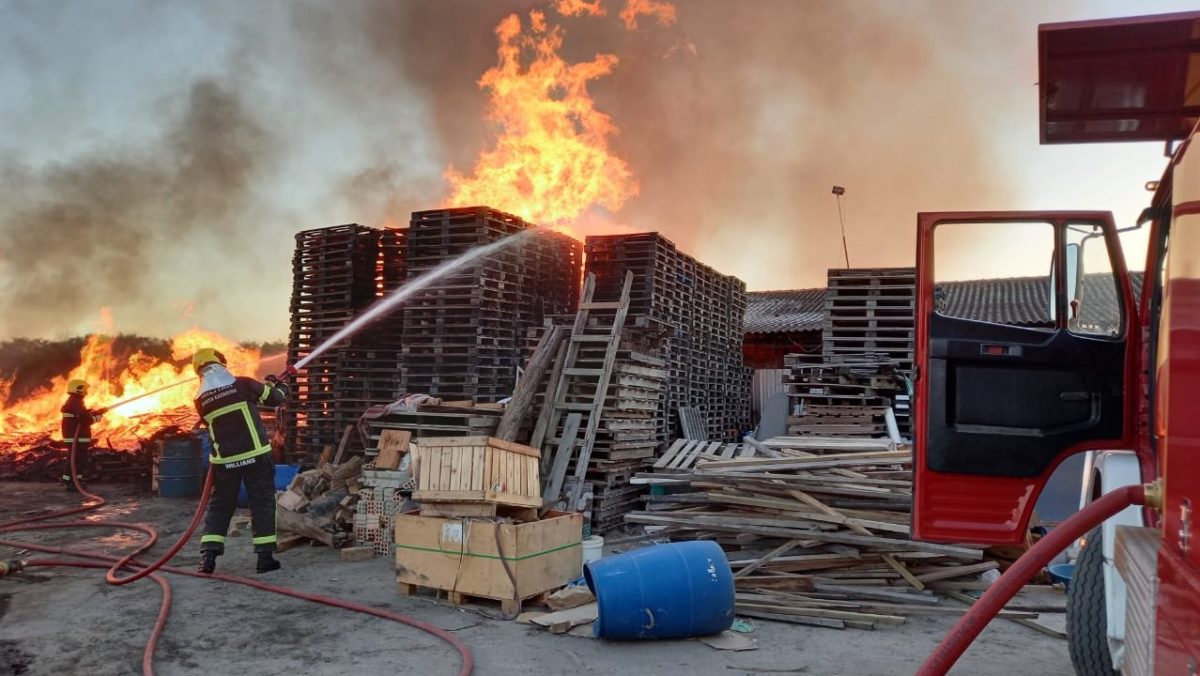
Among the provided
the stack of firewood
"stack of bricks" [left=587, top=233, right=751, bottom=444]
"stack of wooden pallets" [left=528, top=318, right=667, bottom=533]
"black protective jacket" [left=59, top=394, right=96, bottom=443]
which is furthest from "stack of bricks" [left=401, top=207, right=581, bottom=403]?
"black protective jacket" [left=59, top=394, right=96, bottom=443]

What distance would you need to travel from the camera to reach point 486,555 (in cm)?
661

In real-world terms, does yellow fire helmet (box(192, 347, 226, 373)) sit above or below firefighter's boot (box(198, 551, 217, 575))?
above

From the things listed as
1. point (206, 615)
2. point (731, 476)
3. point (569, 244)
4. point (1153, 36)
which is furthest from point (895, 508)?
point (569, 244)

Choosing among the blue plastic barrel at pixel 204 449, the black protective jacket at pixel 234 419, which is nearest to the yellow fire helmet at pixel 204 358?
the black protective jacket at pixel 234 419

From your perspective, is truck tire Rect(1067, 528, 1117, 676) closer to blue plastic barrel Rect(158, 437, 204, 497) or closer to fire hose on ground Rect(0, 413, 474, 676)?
fire hose on ground Rect(0, 413, 474, 676)

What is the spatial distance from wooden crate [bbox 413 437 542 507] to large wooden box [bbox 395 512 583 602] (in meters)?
0.22

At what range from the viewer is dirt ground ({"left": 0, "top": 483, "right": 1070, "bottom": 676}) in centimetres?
533

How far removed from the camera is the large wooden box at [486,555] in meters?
6.51

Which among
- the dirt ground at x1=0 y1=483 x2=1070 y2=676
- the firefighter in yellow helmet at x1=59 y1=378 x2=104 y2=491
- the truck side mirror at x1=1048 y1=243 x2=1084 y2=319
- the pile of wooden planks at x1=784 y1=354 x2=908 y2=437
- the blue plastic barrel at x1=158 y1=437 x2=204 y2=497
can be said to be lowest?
the dirt ground at x1=0 y1=483 x2=1070 y2=676

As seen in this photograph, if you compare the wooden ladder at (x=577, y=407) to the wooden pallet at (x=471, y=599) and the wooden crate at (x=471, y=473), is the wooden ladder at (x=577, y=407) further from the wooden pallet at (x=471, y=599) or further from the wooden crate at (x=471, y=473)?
the wooden pallet at (x=471, y=599)

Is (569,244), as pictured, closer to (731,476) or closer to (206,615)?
(731,476)

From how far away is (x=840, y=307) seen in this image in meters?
13.1

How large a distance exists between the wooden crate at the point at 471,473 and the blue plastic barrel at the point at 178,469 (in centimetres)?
738

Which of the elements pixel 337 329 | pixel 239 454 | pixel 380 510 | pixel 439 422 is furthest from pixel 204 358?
pixel 337 329
